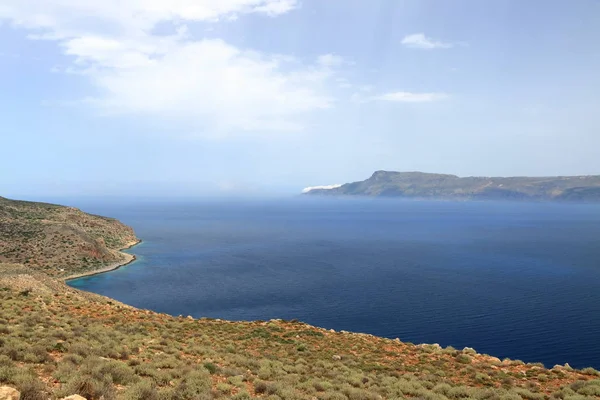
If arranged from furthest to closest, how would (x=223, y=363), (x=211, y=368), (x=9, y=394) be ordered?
1. (x=223, y=363)
2. (x=211, y=368)
3. (x=9, y=394)

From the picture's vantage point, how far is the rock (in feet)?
30.8

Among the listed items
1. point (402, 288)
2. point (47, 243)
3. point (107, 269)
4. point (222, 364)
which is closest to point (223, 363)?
point (222, 364)

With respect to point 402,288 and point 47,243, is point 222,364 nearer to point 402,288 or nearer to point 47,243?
point 402,288

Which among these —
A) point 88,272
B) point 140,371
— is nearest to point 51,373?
point 140,371

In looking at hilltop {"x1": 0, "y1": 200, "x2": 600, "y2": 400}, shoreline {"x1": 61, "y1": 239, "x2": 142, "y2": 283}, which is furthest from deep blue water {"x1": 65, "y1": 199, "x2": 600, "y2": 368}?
hilltop {"x1": 0, "y1": 200, "x2": 600, "y2": 400}

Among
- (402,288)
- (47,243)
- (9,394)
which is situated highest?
(9,394)

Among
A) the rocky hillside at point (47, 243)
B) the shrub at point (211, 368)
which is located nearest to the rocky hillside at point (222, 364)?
the shrub at point (211, 368)

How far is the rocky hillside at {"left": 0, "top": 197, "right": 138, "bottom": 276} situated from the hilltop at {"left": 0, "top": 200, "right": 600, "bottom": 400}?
6307cm

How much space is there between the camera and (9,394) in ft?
31.3

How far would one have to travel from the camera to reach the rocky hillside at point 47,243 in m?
82.9

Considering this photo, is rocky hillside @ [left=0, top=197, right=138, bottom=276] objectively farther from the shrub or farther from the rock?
the rock

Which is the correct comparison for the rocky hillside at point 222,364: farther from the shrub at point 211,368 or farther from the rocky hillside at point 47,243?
the rocky hillside at point 47,243

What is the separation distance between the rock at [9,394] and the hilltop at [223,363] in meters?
0.35

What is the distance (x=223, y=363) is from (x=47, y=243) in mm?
91618
